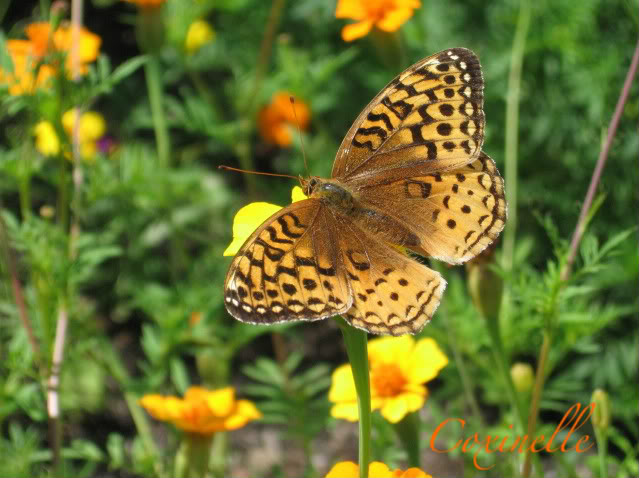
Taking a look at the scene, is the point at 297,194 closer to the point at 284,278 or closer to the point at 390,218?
the point at 390,218

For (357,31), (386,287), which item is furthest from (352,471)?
(357,31)

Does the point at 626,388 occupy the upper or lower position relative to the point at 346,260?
lower

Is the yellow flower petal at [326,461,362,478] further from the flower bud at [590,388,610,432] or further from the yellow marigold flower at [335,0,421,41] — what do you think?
the yellow marigold flower at [335,0,421,41]

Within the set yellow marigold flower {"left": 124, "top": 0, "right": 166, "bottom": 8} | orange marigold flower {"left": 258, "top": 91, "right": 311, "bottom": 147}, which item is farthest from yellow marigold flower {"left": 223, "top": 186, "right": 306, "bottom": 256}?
orange marigold flower {"left": 258, "top": 91, "right": 311, "bottom": 147}

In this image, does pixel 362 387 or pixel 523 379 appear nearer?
pixel 362 387

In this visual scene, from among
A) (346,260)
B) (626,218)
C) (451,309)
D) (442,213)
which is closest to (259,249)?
(346,260)

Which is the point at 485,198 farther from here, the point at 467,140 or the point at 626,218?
the point at 626,218
